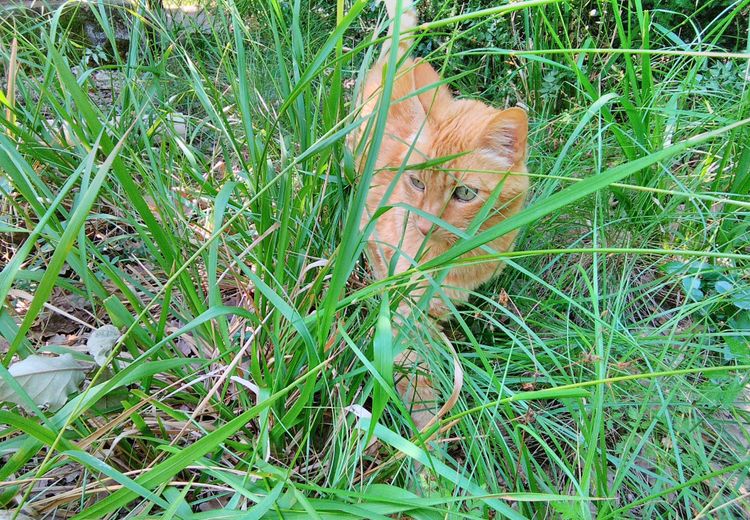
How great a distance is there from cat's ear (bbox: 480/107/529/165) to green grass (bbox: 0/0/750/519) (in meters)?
0.19

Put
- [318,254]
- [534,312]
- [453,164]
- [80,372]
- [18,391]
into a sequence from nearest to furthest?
[18,391]
[80,372]
[318,254]
[534,312]
[453,164]

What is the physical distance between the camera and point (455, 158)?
131 cm

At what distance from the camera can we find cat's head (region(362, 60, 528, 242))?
1.34 m

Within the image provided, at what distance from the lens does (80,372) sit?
2.95 ft

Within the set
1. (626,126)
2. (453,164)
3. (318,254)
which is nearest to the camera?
(318,254)

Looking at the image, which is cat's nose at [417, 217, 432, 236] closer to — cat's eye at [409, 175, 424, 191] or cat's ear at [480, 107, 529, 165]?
cat's eye at [409, 175, 424, 191]

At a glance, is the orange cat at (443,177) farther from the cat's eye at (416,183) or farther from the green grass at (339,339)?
the green grass at (339,339)

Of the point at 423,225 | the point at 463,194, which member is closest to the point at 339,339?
the point at 423,225

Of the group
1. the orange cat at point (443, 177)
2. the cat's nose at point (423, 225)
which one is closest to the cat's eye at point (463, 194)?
the orange cat at point (443, 177)

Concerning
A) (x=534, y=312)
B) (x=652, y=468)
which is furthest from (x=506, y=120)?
(x=652, y=468)

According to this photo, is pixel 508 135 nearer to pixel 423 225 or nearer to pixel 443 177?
pixel 443 177

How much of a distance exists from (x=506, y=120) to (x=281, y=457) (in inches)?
38.4

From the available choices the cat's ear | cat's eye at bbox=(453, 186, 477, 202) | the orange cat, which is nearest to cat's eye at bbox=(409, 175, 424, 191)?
the orange cat

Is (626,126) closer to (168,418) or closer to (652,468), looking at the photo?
(652,468)
